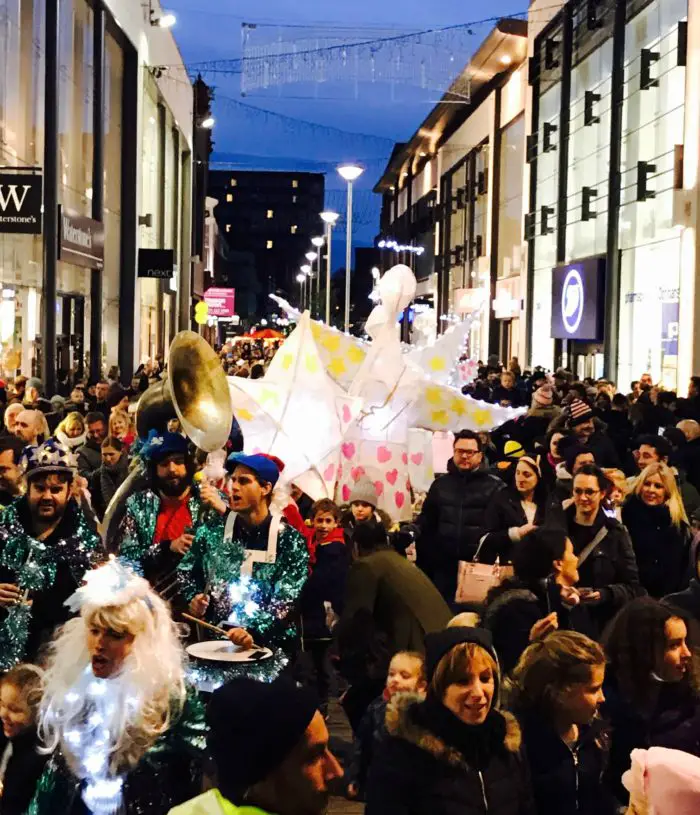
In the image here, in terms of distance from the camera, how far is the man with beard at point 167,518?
6.10m

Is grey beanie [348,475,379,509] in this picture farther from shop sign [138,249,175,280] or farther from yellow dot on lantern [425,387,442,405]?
shop sign [138,249,175,280]

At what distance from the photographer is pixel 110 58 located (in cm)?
3288

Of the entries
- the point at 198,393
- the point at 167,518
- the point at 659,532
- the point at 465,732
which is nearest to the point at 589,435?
the point at 659,532

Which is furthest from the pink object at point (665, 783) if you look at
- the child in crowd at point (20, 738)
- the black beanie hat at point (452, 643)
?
the child in crowd at point (20, 738)

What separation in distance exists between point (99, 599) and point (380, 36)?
26.2 metres

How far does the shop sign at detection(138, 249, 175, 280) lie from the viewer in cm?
3478

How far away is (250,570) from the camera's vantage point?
580 cm

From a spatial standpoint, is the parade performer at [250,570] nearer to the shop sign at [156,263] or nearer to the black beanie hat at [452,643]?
the black beanie hat at [452,643]

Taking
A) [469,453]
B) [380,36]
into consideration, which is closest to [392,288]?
[469,453]

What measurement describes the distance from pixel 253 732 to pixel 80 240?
2279cm

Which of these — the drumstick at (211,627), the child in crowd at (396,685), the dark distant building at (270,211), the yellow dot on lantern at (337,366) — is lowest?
the child in crowd at (396,685)

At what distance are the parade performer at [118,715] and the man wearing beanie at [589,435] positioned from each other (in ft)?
24.7

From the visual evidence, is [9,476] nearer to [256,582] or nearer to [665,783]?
[256,582]

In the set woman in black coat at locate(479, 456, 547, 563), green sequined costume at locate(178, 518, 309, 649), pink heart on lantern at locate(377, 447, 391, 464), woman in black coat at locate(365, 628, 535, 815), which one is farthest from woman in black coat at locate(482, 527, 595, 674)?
pink heart on lantern at locate(377, 447, 391, 464)
